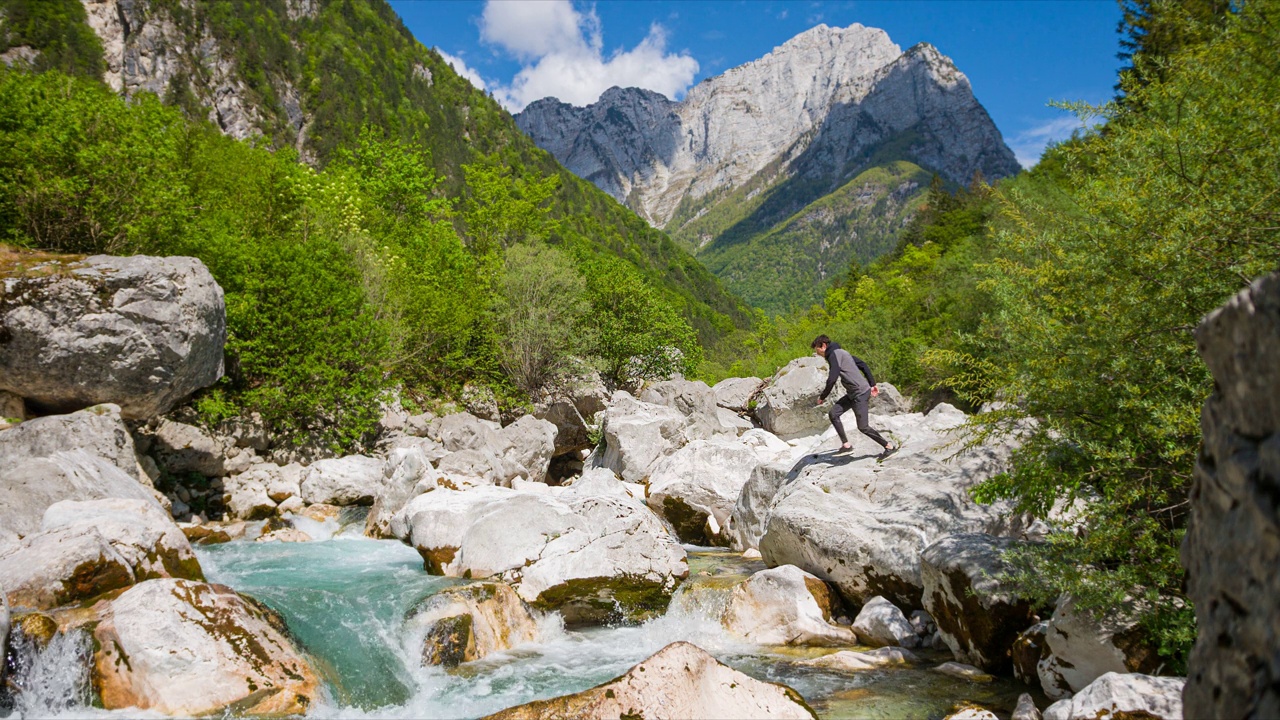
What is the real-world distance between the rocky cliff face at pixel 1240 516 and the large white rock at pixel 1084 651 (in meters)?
4.98

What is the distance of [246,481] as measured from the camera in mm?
18000

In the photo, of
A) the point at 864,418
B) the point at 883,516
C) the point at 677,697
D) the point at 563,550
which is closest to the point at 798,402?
the point at 864,418

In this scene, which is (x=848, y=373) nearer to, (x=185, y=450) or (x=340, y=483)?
(x=340, y=483)

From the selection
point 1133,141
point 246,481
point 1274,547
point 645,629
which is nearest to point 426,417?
point 246,481

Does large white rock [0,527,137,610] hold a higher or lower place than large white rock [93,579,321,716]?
higher

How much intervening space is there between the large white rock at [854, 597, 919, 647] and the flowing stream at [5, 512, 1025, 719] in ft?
1.49

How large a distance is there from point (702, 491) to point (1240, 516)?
14.9 m

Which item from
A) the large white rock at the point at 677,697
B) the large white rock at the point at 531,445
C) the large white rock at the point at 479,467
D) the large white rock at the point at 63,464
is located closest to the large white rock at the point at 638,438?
the large white rock at the point at 531,445

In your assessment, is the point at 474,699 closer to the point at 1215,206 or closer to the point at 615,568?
the point at 615,568

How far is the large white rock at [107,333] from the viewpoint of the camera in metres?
13.3

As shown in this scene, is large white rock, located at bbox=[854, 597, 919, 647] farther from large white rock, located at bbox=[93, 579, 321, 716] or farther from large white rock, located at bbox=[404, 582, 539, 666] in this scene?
large white rock, located at bbox=[93, 579, 321, 716]

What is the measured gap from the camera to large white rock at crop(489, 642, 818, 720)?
20.3 feet

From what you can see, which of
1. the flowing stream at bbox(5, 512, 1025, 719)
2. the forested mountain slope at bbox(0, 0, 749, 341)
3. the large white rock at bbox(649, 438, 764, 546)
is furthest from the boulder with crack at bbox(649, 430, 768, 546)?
the forested mountain slope at bbox(0, 0, 749, 341)

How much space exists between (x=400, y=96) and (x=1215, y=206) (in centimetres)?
10260
